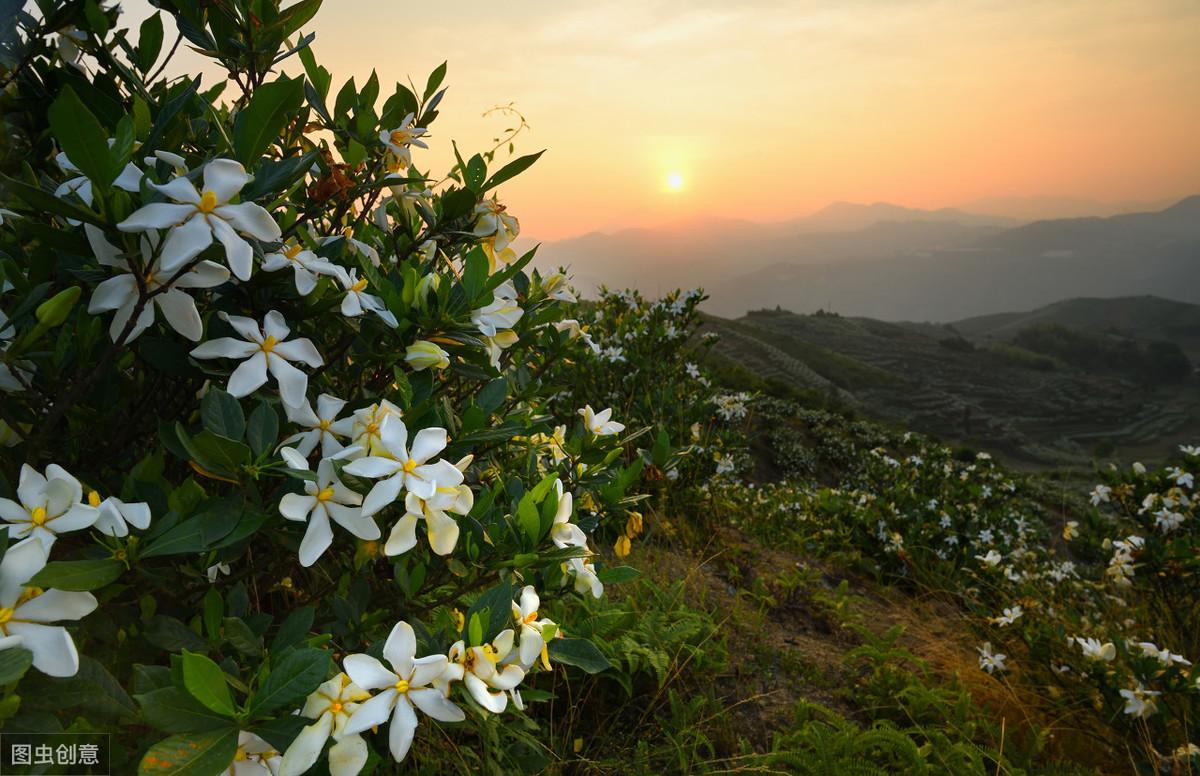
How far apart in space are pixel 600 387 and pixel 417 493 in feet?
12.9

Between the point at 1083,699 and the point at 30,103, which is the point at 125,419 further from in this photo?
the point at 1083,699

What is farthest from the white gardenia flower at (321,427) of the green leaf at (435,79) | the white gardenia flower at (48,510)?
the green leaf at (435,79)

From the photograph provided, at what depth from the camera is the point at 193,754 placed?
0.81 metres

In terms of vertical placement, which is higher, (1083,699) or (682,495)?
(682,495)

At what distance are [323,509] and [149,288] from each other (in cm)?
44

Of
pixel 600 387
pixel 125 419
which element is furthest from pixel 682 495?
pixel 125 419

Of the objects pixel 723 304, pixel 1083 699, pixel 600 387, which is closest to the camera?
pixel 1083 699

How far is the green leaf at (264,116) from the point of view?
3.04 feet

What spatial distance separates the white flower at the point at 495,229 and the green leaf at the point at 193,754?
43.7 inches

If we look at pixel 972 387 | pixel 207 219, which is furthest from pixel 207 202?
pixel 972 387

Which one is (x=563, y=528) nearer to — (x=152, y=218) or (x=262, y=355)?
(x=262, y=355)

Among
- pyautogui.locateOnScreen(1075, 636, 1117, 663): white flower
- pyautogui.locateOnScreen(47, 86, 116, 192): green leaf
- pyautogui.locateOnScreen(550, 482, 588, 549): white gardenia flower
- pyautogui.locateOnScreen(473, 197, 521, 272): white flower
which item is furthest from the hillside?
pyautogui.locateOnScreen(47, 86, 116, 192): green leaf

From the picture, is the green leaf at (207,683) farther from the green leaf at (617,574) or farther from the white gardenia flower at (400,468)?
the green leaf at (617,574)

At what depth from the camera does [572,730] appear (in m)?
2.24
